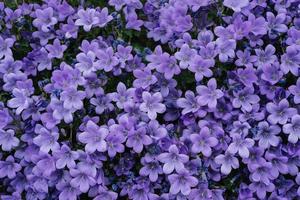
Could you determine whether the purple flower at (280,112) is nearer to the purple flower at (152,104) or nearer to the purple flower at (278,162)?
the purple flower at (278,162)

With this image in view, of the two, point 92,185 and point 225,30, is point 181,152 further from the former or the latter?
point 225,30

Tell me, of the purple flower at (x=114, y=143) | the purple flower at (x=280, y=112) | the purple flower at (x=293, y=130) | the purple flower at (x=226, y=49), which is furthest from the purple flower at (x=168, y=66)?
the purple flower at (x=293, y=130)

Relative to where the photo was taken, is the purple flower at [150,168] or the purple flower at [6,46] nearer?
the purple flower at [150,168]

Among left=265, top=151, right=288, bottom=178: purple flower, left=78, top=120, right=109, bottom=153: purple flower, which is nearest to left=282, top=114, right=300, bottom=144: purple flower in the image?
left=265, top=151, right=288, bottom=178: purple flower

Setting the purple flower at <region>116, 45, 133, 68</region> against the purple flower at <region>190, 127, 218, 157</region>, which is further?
the purple flower at <region>116, 45, 133, 68</region>

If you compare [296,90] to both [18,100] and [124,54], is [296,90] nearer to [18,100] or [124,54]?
[124,54]

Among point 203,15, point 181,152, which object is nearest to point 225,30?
point 203,15

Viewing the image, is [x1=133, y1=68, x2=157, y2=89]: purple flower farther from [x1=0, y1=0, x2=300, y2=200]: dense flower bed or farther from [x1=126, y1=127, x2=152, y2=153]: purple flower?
[x1=126, y1=127, x2=152, y2=153]: purple flower

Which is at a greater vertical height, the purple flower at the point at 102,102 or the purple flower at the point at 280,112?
the purple flower at the point at 280,112
